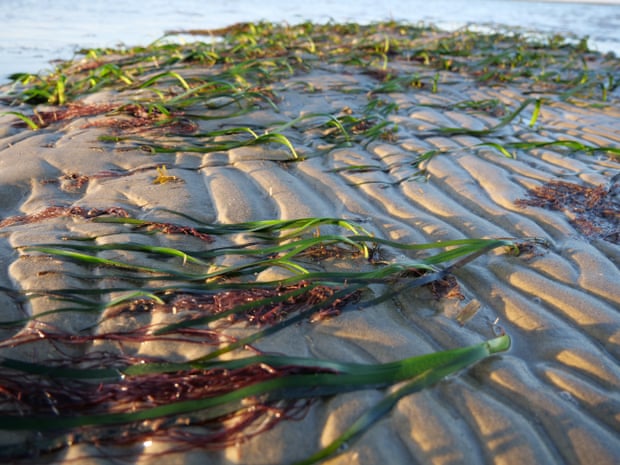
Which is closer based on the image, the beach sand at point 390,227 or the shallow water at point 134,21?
the beach sand at point 390,227

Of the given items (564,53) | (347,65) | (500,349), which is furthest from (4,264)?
(564,53)

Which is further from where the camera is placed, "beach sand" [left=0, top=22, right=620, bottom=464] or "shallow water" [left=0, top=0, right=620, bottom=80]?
"shallow water" [left=0, top=0, right=620, bottom=80]

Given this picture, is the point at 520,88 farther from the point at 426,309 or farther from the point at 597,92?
the point at 426,309

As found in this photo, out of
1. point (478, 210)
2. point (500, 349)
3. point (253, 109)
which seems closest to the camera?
point (500, 349)
